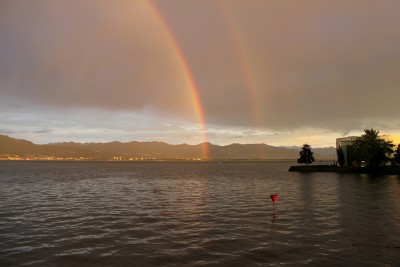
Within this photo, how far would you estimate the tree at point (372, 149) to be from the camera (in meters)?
140

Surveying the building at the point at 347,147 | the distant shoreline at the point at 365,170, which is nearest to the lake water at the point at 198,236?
the distant shoreline at the point at 365,170

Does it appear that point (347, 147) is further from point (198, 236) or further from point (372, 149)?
point (198, 236)

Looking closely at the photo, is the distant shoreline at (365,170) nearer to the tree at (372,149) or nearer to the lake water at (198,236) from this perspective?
the tree at (372,149)

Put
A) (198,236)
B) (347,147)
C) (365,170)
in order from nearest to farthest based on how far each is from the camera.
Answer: (198,236) < (365,170) < (347,147)

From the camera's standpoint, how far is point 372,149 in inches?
5531

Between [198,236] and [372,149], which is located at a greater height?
[372,149]

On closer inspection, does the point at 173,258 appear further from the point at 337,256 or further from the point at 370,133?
the point at 370,133

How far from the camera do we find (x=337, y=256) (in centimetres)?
2212

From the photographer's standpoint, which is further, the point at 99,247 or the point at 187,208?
the point at 187,208

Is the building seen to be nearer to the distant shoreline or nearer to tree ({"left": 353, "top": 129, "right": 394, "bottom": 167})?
the distant shoreline

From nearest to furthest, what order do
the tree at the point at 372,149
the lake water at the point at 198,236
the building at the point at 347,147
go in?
the lake water at the point at 198,236 → the tree at the point at 372,149 → the building at the point at 347,147

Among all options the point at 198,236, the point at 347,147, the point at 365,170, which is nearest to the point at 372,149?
the point at 365,170

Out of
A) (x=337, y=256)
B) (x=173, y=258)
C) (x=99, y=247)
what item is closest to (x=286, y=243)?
(x=337, y=256)

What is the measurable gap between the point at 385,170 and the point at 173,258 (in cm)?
13958
